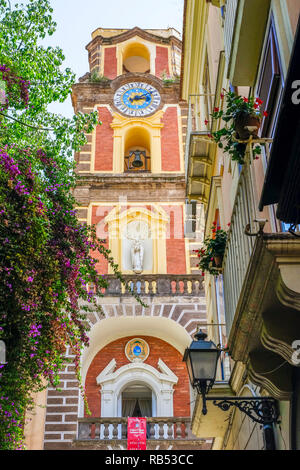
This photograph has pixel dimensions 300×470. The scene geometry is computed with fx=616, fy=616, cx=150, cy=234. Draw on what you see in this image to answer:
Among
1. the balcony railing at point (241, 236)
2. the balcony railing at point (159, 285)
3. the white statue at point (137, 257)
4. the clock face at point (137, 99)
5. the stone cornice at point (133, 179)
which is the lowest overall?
the balcony railing at point (241, 236)

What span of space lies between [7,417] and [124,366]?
418 inches

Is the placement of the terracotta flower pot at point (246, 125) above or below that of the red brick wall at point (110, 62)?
below

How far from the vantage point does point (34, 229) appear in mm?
9641

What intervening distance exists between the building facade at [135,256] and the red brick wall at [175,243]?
0.04 meters

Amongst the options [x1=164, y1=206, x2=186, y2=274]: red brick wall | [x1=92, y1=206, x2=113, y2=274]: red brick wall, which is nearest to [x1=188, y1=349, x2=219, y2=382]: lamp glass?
[x1=164, y1=206, x2=186, y2=274]: red brick wall

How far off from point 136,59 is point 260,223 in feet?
90.3

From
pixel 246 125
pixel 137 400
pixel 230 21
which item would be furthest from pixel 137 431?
pixel 246 125

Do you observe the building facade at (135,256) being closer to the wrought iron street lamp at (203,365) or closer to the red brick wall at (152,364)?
the red brick wall at (152,364)

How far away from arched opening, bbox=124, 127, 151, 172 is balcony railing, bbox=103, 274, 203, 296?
5.79 m

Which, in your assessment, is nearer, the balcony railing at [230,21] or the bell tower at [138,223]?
the balcony railing at [230,21]

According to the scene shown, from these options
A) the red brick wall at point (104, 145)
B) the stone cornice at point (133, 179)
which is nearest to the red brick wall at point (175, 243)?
the stone cornice at point (133, 179)

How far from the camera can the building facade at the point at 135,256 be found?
1794 centimetres

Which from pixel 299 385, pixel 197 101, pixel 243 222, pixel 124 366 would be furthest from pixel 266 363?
pixel 124 366
